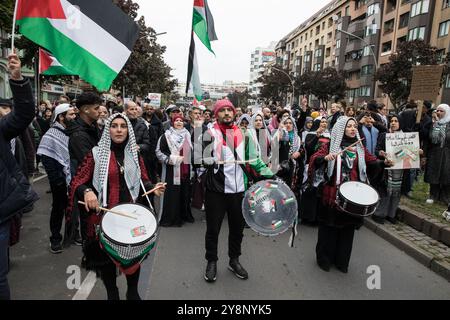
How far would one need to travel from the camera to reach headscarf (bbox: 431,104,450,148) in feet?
22.0

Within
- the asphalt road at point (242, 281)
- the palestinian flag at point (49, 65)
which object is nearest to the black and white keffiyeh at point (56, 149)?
the asphalt road at point (242, 281)

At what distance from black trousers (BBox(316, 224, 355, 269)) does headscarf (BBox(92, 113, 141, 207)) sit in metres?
2.54

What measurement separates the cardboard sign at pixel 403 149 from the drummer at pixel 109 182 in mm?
4119

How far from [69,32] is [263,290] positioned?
3.48 m

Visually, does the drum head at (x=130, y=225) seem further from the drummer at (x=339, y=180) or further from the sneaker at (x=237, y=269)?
the drummer at (x=339, y=180)

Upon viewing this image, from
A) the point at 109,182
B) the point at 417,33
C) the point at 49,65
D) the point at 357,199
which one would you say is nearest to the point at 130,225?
the point at 109,182

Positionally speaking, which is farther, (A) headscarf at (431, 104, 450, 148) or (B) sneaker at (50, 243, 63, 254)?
(A) headscarf at (431, 104, 450, 148)

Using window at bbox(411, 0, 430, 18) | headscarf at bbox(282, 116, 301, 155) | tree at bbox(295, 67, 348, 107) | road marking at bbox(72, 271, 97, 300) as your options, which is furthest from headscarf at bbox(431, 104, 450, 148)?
tree at bbox(295, 67, 348, 107)

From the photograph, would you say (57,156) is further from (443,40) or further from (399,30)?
(399,30)

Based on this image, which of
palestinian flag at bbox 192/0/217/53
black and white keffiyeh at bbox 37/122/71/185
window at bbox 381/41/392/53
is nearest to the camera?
black and white keffiyeh at bbox 37/122/71/185

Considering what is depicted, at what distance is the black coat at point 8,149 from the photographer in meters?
2.53

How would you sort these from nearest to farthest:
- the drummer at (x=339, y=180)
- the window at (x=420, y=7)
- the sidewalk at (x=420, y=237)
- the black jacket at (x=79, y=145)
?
the black jacket at (x=79, y=145) < the drummer at (x=339, y=180) < the sidewalk at (x=420, y=237) < the window at (x=420, y=7)

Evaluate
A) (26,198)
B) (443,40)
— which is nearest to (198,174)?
(26,198)

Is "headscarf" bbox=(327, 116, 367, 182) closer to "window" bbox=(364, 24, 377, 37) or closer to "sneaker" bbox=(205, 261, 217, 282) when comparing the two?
"sneaker" bbox=(205, 261, 217, 282)
